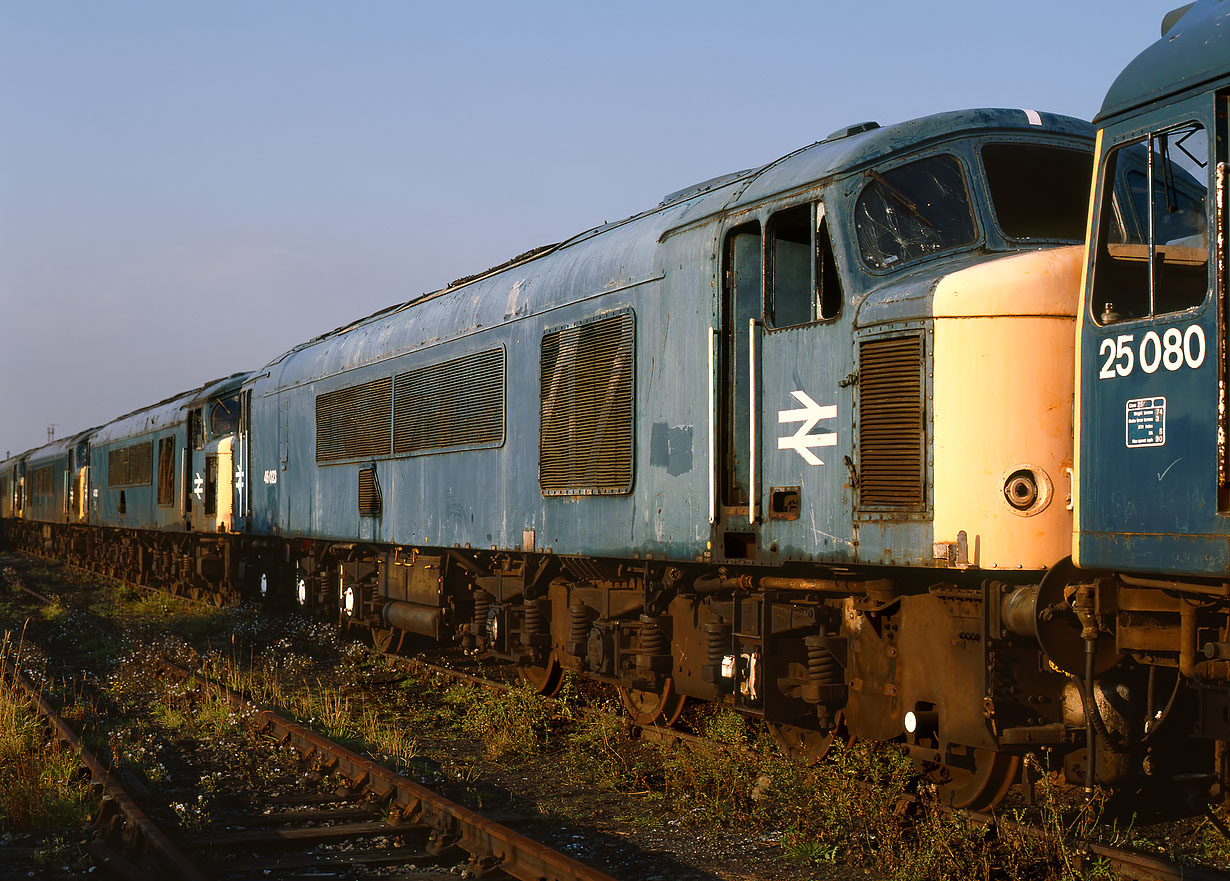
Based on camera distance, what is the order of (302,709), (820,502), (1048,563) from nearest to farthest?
(1048,563) < (820,502) < (302,709)

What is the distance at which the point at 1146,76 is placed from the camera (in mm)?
5473

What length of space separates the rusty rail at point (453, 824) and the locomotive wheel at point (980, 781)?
227cm

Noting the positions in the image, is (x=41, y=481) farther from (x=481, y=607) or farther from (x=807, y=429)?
(x=807, y=429)

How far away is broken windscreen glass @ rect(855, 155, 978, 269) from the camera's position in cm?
688

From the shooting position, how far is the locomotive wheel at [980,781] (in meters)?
6.62

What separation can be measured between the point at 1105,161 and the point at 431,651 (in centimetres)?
1109

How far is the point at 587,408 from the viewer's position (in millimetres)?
9500

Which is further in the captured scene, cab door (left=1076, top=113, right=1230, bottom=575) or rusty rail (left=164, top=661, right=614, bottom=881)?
rusty rail (left=164, top=661, right=614, bottom=881)

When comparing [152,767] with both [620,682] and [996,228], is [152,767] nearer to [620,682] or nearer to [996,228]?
[620,682]

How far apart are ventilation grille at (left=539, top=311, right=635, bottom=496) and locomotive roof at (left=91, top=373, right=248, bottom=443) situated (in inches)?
512

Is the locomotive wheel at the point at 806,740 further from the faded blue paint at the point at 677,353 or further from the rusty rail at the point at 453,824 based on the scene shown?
the rusty rail at the point at 453,824

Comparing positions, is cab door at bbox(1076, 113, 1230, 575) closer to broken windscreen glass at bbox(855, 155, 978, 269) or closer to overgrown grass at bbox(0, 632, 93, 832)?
broken windscreen glass at bbox(855, 155, 978, 269)

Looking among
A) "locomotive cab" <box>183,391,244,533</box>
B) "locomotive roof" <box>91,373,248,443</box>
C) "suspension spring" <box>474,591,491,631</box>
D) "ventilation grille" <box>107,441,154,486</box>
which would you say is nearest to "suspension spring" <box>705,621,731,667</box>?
"suspension spring" <box>474,591,491,631</box>

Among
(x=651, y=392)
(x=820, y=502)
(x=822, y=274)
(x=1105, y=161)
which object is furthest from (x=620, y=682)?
(x=1105, y=161)
